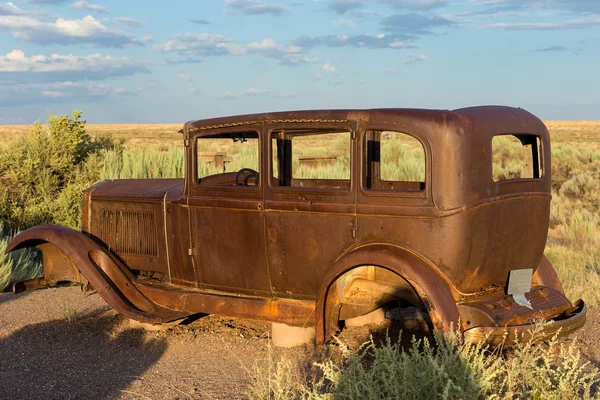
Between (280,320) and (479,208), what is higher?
(479,208)

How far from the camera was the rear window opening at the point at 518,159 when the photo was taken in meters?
5.87

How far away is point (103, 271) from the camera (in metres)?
6.68

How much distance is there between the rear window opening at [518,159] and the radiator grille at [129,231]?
325 centimetres

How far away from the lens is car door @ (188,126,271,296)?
5.68 metres

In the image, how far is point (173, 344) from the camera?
632cm

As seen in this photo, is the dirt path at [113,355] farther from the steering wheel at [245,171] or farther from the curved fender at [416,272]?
the steering wheel at [245,171]

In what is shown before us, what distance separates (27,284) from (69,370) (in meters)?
1.57

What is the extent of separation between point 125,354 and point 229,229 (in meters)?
1.51

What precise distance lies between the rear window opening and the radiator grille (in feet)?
10.7

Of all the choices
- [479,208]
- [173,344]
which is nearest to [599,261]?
[479,208]

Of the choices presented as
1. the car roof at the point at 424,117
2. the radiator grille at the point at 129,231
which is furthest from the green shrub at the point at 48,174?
the car roof at the point at 424,117

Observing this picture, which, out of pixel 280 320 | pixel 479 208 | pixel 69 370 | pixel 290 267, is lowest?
pixel 69 370

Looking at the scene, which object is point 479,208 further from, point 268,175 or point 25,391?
point 25,391

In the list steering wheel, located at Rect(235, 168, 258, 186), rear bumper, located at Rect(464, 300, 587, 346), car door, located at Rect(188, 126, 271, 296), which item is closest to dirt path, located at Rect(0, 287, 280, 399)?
car door, located at Rect(188, 126, 271, 296)
